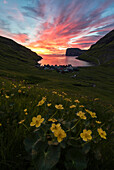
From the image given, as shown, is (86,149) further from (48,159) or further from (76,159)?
(48,159)

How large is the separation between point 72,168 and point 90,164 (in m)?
0.34

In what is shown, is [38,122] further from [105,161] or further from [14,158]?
[105,161]

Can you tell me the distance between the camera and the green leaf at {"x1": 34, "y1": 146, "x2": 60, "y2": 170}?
3.68 ft

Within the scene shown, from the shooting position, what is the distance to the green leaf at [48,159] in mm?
1123

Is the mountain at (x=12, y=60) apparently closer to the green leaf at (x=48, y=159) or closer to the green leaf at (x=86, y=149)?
the green leaf at (x=48, y=159)

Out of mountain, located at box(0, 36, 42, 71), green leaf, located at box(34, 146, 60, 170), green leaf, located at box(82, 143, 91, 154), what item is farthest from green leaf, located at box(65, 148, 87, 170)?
mountain, located at box(0, 36, 42, 71)

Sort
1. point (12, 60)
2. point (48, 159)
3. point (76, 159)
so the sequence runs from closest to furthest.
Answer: point (48, 159) < point (76, 159) < point (12, 60)

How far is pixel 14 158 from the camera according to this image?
4.42 ft

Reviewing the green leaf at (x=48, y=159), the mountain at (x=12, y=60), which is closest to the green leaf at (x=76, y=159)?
the green leaf at (x=48, y=159)

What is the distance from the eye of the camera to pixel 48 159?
1.17 m

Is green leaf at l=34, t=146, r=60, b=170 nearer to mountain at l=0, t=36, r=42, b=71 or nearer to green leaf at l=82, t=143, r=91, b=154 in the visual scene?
green leaf at l=82, t=143, r=91, b=154

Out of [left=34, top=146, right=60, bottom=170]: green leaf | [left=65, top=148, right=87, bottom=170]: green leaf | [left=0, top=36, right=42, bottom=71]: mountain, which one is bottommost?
[left=65, top=148, right=87, bottom=170]: green leaf

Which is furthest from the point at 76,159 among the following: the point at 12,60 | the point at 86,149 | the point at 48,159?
the point at 12,60

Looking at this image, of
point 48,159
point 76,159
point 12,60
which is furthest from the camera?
point 12,60
